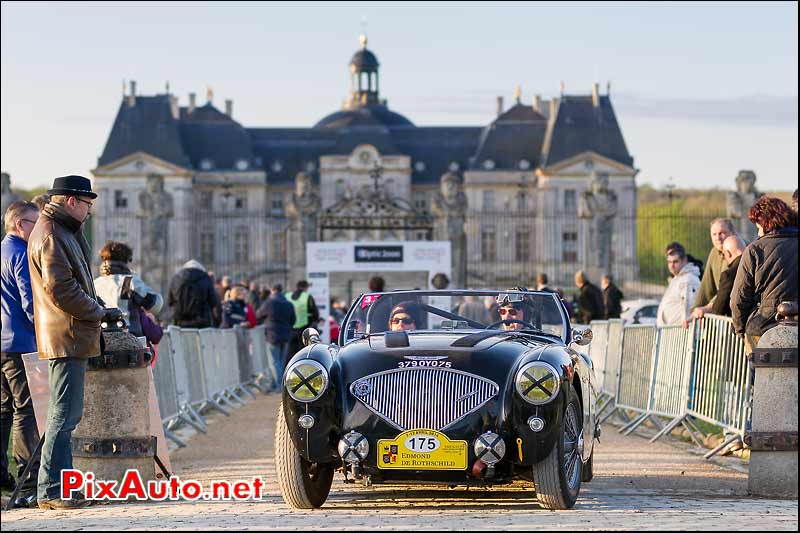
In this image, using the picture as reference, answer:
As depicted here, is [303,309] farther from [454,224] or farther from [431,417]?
[431,417]

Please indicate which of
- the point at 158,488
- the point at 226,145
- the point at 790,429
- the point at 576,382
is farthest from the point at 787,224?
the point at 226,145

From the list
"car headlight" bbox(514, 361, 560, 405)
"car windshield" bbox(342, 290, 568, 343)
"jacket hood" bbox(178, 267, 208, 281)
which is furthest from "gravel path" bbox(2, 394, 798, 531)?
"jacket hood" bbox(178, 267, 208, 281)

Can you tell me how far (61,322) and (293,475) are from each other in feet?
5.98

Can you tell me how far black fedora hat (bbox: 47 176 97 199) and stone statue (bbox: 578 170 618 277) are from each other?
95.2 feet

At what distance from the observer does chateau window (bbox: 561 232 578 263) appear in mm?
76938

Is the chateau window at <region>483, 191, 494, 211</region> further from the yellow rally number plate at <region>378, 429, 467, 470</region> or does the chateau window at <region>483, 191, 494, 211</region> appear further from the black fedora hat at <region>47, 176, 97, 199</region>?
the yellow rally number plate at <region>378, 429, 467, 470</region>

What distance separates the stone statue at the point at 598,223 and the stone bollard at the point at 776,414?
2733 cm

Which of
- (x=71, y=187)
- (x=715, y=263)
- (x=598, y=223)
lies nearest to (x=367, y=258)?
(x=598, y=223)

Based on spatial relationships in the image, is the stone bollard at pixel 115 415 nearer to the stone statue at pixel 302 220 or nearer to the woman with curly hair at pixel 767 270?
the woman with curly hair at pixel 767 270

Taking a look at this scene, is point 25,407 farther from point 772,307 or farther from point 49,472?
point 772,307

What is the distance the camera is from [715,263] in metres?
14.8

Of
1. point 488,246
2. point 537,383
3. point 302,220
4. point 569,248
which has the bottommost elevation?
point 537,383

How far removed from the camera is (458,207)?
136ft

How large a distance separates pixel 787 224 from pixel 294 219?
31.0m
